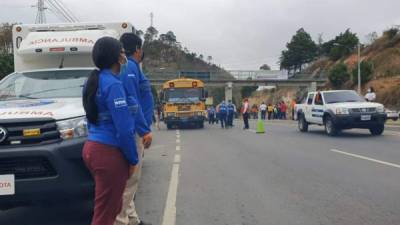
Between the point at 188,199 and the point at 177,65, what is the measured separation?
447 ft

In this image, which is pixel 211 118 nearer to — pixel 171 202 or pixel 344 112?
pixel 344 112

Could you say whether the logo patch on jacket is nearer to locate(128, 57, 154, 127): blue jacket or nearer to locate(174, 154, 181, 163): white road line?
locate(128, 57, 154, 127): blue jacket

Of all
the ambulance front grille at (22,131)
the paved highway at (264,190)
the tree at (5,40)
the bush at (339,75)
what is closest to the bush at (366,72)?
the bush at (339,75)

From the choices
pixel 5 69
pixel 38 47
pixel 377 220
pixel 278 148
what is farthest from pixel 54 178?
pixel 5 69

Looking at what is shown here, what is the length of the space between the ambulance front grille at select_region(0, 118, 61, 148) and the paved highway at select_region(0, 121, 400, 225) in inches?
53.4

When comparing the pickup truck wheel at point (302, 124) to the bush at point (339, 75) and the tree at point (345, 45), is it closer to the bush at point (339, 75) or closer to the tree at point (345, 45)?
the bush at point (339, 75)

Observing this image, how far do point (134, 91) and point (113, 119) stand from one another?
1.00 m

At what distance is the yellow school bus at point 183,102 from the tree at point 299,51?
81.3 m

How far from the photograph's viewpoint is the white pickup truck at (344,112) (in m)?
19.2

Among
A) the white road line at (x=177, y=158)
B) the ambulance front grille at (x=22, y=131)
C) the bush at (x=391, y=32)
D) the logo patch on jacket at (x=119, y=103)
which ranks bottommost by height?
the white road line at (x=177, y=158)

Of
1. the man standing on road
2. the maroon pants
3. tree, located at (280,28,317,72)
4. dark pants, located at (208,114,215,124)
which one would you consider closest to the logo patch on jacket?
the maroon pants

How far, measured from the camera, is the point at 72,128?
6.14 meters

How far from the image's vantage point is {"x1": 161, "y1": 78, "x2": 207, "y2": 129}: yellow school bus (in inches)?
1236

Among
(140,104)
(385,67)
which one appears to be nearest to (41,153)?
(140,104)
